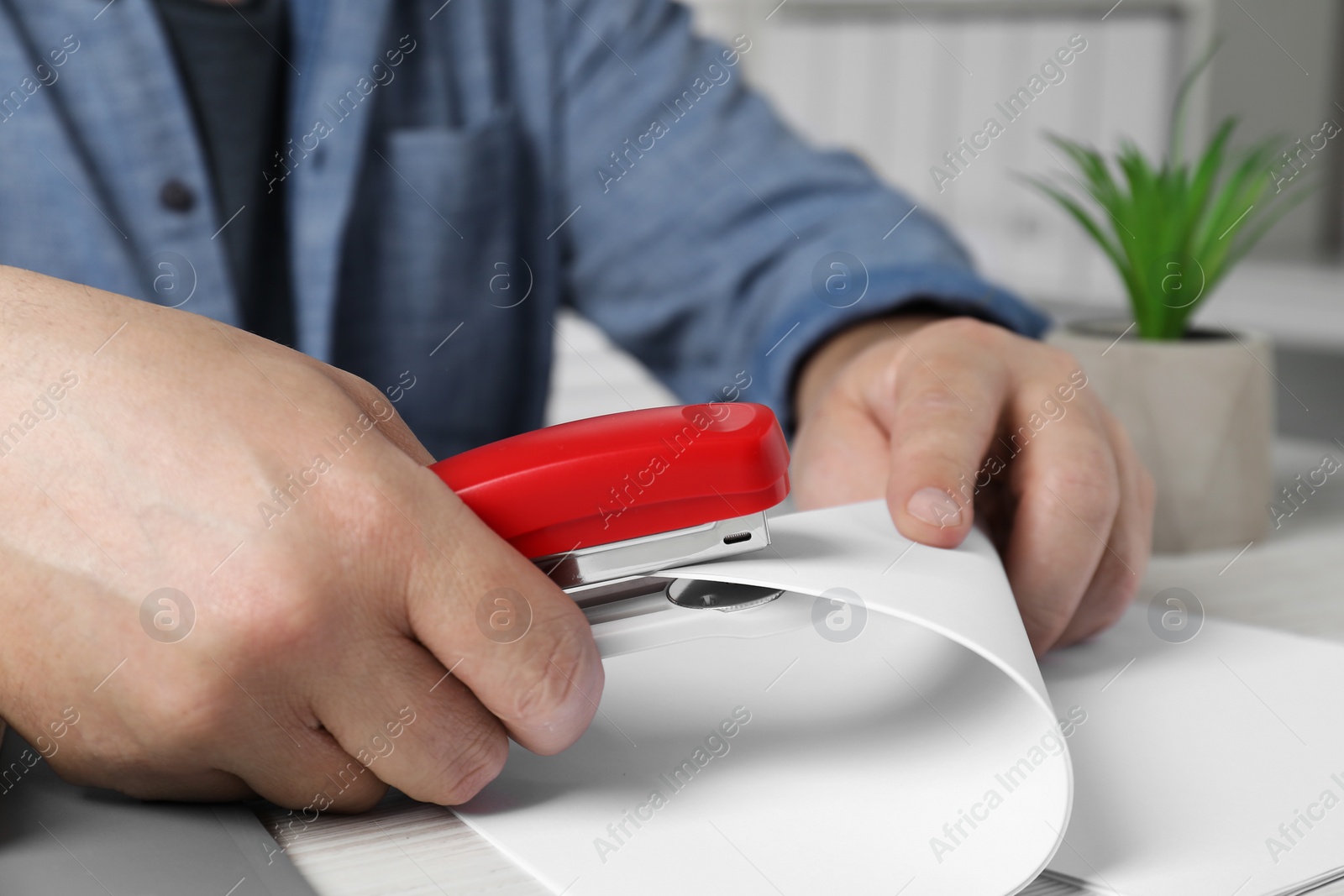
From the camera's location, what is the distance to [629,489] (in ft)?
1.06

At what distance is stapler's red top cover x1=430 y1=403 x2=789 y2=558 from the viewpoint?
318mm

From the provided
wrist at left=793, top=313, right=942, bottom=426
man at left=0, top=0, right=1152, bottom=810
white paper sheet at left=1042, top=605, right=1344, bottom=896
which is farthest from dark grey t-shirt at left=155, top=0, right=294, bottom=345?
white paper sheet at left=1042, top=605, right=1344, bottom=896

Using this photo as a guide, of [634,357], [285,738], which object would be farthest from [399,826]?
[634,357]

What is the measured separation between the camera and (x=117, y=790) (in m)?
0.33

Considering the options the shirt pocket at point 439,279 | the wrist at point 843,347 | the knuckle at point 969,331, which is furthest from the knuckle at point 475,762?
the shirt pocket at point 439,279

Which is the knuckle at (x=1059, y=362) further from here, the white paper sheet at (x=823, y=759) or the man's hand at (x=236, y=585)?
the man's hand at (x=236, y=585)

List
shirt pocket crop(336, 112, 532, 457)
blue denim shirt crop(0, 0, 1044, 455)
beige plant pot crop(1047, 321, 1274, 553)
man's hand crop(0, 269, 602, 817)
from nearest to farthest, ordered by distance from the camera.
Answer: man's hand crop(0, 269, 602, 817) < beige plant pot crop(1047, 321, 1274, 553) < blue denim shirt crop(0, 0, 1044, 455) < shirt pocket crop(336, 112, 532, 457)

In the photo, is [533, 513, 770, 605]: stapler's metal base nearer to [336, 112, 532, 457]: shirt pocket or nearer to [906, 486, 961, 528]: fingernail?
[906, 486, 961, 528]: fingernail

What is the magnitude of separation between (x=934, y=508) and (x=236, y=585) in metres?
0.22

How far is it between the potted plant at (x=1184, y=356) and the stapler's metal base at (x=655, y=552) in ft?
1.21

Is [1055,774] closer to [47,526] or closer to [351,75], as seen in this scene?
[47,526]

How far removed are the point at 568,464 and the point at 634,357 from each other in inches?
27.7

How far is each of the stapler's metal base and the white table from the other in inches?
3.2

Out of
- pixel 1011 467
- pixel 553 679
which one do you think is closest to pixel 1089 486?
pixel 1011 467
